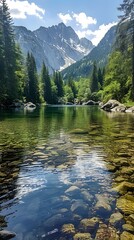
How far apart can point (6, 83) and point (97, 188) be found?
4287 centimetres

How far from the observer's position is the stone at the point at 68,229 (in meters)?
4.43

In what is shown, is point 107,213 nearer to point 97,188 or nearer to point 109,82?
point 97,188

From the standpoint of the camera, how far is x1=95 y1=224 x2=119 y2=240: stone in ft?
14.0

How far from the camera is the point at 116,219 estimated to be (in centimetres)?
484

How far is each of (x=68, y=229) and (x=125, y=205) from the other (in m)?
1.49

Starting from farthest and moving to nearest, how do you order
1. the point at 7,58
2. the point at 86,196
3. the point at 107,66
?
the point at 107,66 < the point at 7,58 < the point at 86,196

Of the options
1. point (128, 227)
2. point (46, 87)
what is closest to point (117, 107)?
point (128, 227)

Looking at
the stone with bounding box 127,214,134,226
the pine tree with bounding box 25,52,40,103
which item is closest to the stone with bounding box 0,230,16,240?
the stone with bounding box 127,214,134,226

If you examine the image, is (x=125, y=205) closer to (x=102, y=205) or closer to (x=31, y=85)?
(x=102, y=205)

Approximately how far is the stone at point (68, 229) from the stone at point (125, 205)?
1195mm

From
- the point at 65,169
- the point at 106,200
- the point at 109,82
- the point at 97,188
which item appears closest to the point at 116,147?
the point at 65,169

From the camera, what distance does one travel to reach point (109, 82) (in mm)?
54438

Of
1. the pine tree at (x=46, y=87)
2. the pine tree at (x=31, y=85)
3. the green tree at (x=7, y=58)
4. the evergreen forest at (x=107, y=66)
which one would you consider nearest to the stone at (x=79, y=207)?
the evergreen forest at (x=107, y=66)

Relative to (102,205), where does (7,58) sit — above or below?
above
